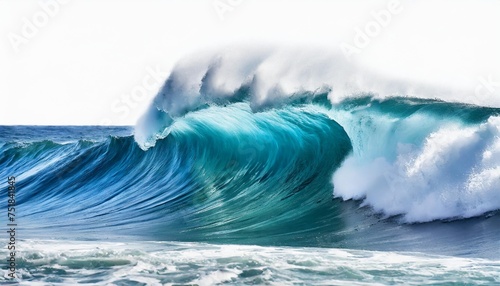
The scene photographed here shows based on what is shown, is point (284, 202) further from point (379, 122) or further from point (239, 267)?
point (239, 267)

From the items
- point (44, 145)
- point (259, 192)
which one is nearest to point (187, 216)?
point (259, 192)

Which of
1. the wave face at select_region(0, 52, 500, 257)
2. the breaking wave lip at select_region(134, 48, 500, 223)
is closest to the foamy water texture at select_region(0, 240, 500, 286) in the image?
the wave face at select_region(0, 52, 500, 257)

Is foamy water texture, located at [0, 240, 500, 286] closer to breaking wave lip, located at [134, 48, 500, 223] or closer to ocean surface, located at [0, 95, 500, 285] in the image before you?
ocean surface, located at [0, 95, 500, 285]

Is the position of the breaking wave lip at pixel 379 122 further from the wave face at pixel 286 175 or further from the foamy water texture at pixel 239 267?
the foamy water texture at pixel 239 267

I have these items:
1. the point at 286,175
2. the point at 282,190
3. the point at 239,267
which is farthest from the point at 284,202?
the point at 239,267

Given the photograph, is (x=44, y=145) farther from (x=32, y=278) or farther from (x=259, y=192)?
(x=32, y=278)

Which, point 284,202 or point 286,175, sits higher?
point 286,175
